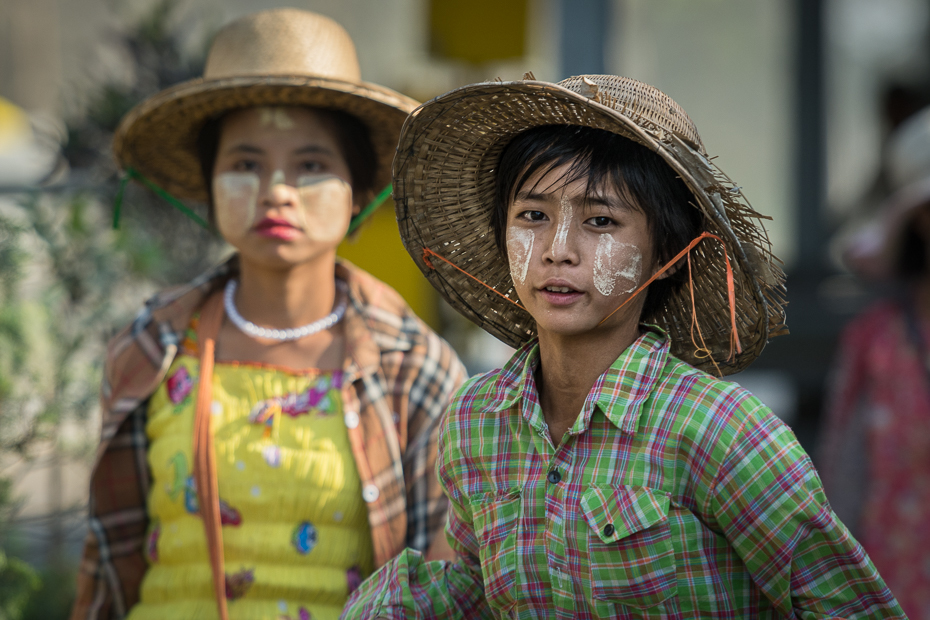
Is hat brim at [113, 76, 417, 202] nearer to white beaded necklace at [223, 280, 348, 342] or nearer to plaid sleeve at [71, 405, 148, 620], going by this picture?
white beaded necklace at [223, 280, 348, 342]

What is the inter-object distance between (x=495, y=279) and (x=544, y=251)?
0.31 m

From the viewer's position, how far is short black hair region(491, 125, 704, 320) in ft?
4.96

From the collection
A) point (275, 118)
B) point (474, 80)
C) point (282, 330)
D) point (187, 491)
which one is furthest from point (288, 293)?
point (474, 80)

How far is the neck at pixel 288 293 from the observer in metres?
2.28

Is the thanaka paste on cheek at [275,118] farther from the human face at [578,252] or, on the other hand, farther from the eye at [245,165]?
A: the human face at [578,252]

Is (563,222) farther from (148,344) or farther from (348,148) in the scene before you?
(148,344)

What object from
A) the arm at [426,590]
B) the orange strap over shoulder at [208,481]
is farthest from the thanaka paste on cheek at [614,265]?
the orange strap over shoulder at [208,481]

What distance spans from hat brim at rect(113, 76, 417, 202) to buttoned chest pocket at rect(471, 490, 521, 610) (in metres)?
1.07

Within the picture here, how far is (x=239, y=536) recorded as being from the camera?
2.08m

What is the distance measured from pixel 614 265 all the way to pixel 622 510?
0.40m

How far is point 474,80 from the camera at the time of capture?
543 centimetres

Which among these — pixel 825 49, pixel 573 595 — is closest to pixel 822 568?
pixel 573 595

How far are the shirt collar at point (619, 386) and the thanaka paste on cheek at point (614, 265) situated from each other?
0.12 meters

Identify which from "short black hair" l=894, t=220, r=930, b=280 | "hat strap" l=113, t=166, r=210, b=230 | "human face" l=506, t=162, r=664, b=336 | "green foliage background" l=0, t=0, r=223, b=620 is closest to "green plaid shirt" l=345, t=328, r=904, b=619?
"human face" l=506, t=162, r=664, b=336
